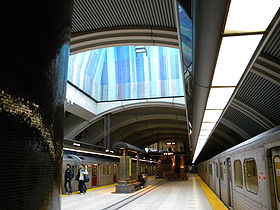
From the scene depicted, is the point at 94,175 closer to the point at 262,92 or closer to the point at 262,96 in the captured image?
the point at 262,96

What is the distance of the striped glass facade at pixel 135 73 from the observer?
22395 millimetres

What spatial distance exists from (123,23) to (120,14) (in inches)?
25.0

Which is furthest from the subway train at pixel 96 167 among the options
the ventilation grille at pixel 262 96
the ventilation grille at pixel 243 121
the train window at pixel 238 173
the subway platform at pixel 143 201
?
the train window at pixel 238 173

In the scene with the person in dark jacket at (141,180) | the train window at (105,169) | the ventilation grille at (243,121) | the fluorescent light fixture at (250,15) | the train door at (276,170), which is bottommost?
the person in dark jacket at (141,180)

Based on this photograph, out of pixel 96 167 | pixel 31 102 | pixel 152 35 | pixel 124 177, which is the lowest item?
pixel 124 177

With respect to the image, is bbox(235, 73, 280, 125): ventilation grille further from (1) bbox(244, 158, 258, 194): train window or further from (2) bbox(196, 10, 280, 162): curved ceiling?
(1) bbox(244, 158, 258, 194): train window

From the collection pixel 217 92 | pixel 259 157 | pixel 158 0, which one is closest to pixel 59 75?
pixel 217 92

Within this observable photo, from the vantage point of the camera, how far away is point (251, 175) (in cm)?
541

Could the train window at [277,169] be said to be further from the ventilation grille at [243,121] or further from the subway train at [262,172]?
the ventilation grille at [243,121]

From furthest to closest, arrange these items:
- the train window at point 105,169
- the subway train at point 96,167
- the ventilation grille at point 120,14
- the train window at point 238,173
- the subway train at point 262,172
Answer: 1. the train window at point 105,169
2. the subway train at point 96,167
3. the ventilation grille at point 120,14
4. the train window at point 238,173
5. the subway train at point 262,172

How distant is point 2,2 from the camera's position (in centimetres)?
169

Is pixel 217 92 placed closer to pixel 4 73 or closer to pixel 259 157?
pixel 259 157

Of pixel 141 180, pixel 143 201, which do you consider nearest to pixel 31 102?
pixel 143 201

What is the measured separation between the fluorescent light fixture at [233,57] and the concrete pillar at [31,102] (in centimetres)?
152
